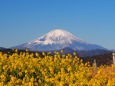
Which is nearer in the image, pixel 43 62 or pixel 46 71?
pixel 46 71

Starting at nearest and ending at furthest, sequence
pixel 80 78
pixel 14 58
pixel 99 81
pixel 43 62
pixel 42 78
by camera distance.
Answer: pixel 99 81 < pixel 80 78 < pixel 42 78 < pixel 43 62 < pixel 14 58

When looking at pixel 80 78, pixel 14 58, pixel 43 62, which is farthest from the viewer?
pixel 14 58

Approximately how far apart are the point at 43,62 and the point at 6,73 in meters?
1.75

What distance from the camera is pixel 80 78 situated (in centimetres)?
1282

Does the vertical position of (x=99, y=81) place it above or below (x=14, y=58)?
below

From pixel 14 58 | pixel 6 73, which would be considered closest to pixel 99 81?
pixel 6 73

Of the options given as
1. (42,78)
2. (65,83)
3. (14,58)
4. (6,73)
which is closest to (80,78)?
(65,83)

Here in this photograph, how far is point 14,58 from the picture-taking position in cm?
1773

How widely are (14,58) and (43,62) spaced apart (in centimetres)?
165

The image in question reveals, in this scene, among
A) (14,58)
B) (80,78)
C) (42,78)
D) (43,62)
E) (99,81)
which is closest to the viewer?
(99,81)

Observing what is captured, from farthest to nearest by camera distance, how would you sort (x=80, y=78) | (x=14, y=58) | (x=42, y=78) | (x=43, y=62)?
(x=14, y=58)
(x=43, y=62)
(x=42, y=78)
(x=80, y=78)

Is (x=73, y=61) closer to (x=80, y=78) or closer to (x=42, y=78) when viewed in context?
(x=42, y=78)

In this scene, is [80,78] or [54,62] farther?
[54,62]

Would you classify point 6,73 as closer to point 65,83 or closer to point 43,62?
point 43,62
